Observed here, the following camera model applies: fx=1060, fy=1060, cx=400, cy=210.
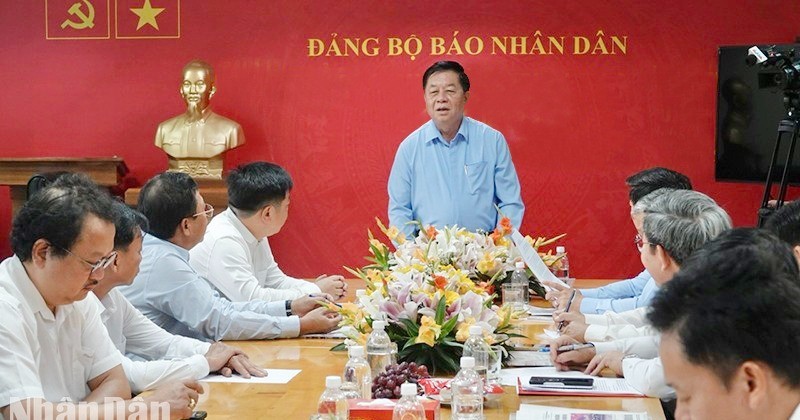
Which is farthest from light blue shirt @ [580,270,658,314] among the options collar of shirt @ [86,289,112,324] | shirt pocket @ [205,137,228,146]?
shirt pocket @ [205,137,228,146]

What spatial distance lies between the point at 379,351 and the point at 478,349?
246mm

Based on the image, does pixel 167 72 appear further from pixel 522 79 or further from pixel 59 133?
pixel 522 79

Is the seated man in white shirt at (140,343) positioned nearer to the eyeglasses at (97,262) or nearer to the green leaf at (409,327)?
the eyeglasses at (97,262)

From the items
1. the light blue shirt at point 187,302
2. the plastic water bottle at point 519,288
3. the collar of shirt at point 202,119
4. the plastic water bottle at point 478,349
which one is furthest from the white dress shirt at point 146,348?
the collar of shirt at point 202,119

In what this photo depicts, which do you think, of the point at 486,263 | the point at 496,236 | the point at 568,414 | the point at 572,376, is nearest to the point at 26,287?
the point at 568,414

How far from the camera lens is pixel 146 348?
3.12m

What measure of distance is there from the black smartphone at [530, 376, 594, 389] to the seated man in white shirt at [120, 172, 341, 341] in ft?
3.22

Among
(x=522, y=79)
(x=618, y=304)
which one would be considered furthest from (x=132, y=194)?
(x=618, y=304)

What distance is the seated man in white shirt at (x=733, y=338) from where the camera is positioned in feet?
4.10

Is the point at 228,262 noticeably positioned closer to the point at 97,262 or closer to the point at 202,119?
the point at 97,262

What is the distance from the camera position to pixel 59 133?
22.2 ft

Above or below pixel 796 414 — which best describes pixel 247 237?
below

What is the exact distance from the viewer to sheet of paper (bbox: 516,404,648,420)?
2.29 metres

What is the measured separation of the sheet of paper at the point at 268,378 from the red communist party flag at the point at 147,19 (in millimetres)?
4240
